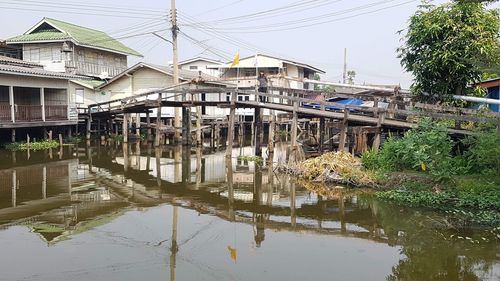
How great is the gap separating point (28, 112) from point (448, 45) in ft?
67.6

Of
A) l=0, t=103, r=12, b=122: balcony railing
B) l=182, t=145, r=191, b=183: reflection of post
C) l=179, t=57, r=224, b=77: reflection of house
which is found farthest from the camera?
l=179, t=57, r=224, b=77: reflection of house

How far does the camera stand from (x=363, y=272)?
7133 millimetres

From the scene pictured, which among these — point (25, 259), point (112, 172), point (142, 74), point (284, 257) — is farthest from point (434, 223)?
point (142, 74)

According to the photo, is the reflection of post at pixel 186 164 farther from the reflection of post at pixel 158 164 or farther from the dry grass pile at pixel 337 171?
the dry grass pile at pixel 337 171

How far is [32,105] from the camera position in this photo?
24859mm

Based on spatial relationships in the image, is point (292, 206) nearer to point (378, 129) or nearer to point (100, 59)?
point (378, 129)

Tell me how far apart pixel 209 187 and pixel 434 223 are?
7.16 m

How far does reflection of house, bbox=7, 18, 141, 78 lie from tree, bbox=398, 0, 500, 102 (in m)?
24.3

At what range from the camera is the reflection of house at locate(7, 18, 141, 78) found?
31.7 m

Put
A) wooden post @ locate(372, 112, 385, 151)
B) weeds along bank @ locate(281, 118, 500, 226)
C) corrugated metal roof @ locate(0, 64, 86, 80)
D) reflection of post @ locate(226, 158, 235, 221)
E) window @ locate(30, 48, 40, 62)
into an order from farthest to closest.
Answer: window @ locate(30, 48, 40, 62) → corrugated metal roof @ locate(0, 64, 86, 80) → wooden post @ locate(372, 112, 385, 151) → reflection of post @ locate(226, 158, 235, 221) → weeds along bank @ locate(281, 118, 500, 226)

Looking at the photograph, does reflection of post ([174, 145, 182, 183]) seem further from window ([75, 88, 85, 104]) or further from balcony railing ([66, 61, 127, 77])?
balcony railing ([66, 61, 127, 77])

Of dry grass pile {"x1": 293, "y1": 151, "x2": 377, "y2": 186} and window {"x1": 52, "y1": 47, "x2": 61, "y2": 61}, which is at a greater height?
window {"x1": 52, "y1": 47, "x2": 61, "y2": 61}

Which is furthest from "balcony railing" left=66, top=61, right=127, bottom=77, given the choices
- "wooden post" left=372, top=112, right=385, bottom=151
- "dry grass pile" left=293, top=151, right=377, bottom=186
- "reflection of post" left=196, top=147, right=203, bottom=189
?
"wooden post" left=372, top=112, right=385, bottom=151

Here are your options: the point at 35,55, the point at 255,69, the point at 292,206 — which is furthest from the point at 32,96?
the point at 292,206
